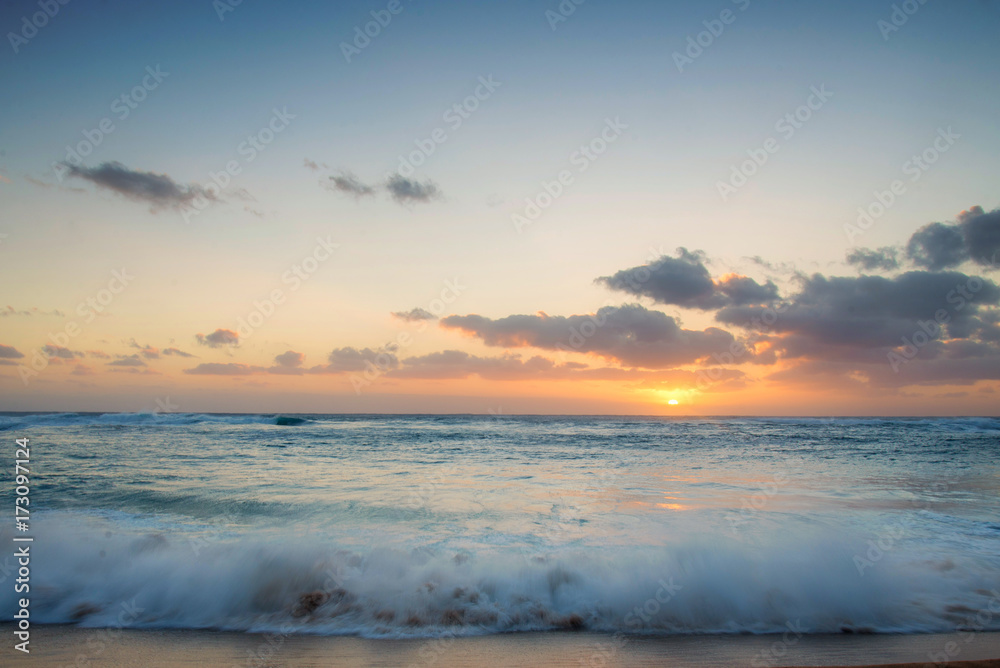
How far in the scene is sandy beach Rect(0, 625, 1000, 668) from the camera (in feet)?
15.6

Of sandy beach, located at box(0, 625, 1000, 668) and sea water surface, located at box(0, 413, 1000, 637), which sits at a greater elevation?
sea water surface, located at box(0, 413, 1000, 637)

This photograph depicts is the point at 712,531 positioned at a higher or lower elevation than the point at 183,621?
higher

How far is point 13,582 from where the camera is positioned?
6363 mm

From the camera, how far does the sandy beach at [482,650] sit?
4746 millimetres

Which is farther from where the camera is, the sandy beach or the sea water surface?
the sea water surface

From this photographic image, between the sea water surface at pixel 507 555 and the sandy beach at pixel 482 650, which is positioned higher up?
the sea water surface at pixel 507 555

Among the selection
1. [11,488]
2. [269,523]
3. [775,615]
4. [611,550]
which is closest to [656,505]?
[611,550]

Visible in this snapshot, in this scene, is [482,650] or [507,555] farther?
[507,555]

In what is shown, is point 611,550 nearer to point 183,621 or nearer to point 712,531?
point 712,531

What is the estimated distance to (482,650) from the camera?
16.4ft

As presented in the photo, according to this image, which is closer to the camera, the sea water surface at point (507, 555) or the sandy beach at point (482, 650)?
the sandy beach at point (482, 650)

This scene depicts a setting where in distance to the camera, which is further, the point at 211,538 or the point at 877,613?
the point at 211,538

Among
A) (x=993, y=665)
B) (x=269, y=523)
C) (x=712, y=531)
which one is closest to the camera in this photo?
(x=993, y=665)

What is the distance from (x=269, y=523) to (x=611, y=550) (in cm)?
665
